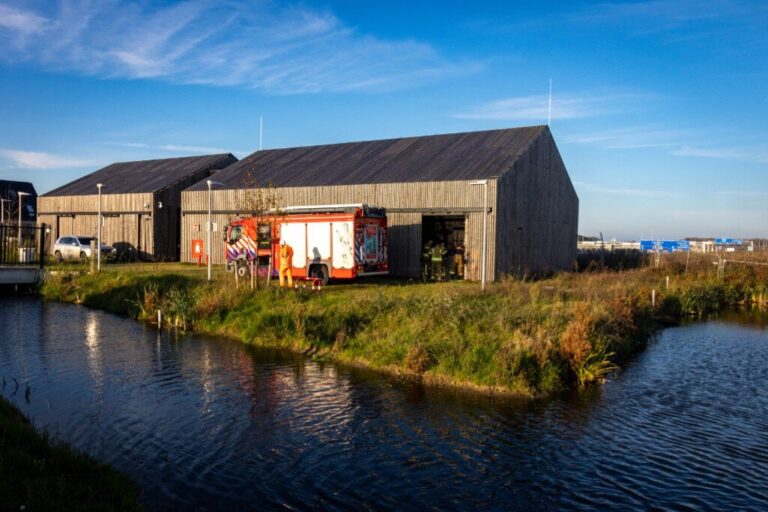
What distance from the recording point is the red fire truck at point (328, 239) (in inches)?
949

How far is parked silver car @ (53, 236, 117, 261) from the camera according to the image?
120 ft

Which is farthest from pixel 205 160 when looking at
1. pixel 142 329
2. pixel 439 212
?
pixel 142 329

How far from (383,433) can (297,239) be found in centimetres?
1604

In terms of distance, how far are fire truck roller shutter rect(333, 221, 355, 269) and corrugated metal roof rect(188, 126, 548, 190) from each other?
20.4 ft

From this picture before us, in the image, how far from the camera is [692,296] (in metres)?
25.8

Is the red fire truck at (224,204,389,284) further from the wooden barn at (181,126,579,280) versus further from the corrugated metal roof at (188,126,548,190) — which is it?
the corrugated metal roof at (188,126,548,190)

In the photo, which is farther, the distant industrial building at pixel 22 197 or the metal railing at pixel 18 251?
the distant industrial building at pixel 22 197

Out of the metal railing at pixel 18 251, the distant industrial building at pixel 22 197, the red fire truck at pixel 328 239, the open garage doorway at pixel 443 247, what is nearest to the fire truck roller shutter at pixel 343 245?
the red fire truck at pixel 328 239

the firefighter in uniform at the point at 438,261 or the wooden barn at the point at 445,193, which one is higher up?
the wooden barn at the point at 445,193

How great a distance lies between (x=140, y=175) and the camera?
44781 millimetres

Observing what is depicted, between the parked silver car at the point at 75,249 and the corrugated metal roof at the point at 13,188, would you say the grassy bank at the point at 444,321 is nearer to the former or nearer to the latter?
the parked silver car at the point at 75,249

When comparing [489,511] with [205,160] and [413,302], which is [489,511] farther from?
[205,160]

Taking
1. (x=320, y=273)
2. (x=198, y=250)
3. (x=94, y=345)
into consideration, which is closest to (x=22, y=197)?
(x=198, y=250)

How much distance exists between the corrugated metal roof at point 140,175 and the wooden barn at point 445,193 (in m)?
4.99
